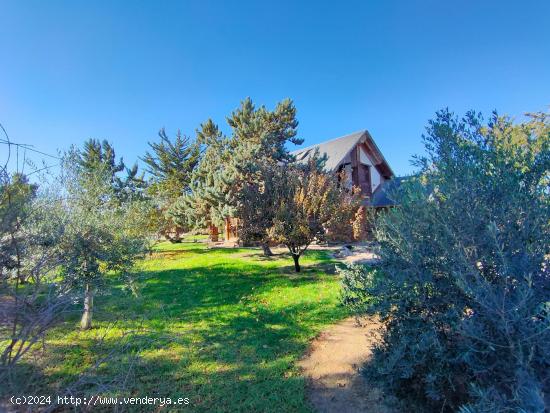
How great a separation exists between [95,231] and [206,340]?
315 cm

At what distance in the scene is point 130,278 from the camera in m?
5.67

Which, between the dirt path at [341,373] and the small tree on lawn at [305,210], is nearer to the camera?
the dirt path at [341,373]

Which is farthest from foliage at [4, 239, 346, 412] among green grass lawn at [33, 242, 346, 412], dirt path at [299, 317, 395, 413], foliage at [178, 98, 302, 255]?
foliage at [178, 98, 302, 255]

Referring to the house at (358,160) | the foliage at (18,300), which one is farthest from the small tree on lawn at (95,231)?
the house at (358,160)

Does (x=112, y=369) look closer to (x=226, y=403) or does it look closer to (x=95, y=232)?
(x=226, y=403)

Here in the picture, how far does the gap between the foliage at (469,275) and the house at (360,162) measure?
15957 millimetres

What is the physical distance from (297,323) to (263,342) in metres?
1.19

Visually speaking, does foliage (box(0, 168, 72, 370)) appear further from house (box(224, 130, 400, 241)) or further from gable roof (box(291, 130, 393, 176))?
gable roof (box(291, 130, 393, 176))

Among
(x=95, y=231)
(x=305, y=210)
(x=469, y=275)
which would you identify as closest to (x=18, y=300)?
(x=469, y=275)

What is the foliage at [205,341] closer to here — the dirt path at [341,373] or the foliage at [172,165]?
the dirt path at [341,373]

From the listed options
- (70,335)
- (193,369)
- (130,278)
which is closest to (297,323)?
(193,369)

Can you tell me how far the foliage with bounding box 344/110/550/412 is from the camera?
6.47ft

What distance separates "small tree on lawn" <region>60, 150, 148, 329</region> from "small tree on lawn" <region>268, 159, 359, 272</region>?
435 cm

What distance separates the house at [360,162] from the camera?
64.2 feet
